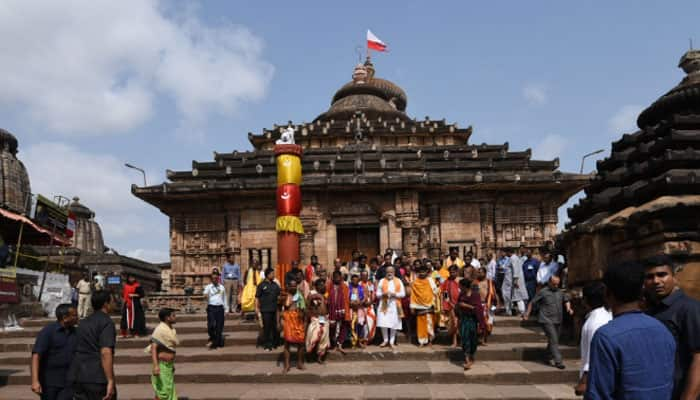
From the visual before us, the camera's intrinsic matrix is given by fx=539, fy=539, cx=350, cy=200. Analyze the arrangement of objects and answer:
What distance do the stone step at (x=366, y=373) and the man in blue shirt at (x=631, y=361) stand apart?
20.1 ft

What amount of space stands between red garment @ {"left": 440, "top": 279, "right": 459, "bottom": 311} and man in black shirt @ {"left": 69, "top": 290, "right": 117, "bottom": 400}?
6970 mm

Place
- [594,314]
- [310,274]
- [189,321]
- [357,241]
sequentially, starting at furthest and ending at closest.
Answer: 1. [357,241]
2. [189,321]
3. [310,274]
4. [594,314]

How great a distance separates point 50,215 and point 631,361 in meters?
16.5

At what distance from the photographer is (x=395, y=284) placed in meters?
10.8

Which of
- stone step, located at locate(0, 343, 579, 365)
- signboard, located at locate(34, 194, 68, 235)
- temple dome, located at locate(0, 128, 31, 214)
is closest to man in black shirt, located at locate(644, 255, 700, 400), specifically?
stone step, located at locate(0, 343, 579, 365)

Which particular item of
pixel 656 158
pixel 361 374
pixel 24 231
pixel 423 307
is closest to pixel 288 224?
pixel 423 307

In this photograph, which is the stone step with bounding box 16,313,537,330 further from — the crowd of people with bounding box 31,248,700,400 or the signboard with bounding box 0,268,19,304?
the signboard with bounding box 0,268,19,304

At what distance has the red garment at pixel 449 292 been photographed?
426 inches

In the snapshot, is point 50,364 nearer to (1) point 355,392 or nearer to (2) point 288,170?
(1) point 355,392

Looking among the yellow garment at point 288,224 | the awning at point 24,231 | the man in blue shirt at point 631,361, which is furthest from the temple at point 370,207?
the man in blue shirt at point 631,361

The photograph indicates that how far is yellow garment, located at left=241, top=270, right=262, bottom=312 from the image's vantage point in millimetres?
12502

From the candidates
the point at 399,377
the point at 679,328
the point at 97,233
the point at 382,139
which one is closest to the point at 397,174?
the point at 382,139

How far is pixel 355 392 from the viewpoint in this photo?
806cm

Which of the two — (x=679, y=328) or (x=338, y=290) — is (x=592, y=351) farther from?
(x=338, y=290)
